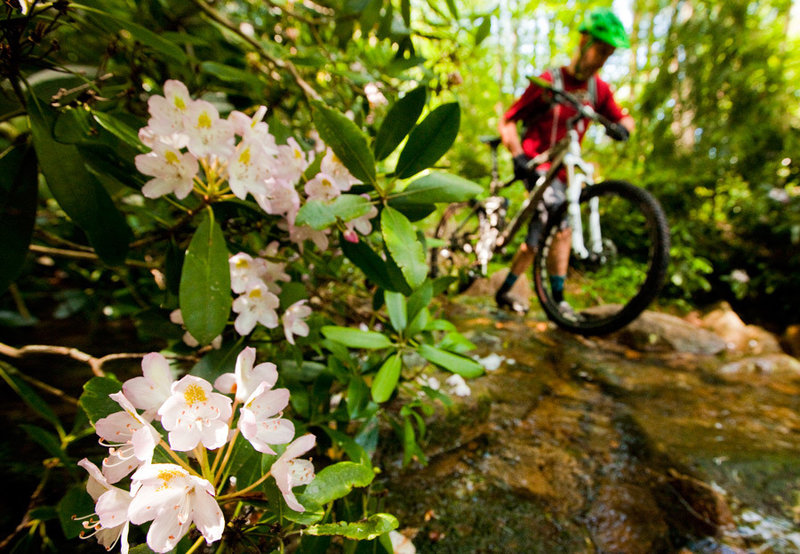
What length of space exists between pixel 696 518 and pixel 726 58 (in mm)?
6251

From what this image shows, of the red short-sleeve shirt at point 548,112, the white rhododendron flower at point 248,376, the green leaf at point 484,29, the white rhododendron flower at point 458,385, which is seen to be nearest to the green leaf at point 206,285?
the white rhododendron flower at point 248,376

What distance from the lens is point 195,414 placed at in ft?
1.53

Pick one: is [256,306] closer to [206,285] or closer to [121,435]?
[206,285]

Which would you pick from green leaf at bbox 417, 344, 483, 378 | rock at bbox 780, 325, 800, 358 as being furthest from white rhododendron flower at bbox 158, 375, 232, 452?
rock at bbox 780, 325, 800, 358

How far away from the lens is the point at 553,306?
2.41 metres

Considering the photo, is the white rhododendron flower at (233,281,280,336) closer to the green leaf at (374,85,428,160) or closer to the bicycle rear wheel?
the green leaf at (374,85,428,160)

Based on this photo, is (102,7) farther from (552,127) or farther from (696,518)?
(552,127)

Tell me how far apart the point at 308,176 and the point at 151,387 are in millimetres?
503

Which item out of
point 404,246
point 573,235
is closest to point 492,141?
point 573,235

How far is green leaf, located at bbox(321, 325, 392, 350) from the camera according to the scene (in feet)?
3.17

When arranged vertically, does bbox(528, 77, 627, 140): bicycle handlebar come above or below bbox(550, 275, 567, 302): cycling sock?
above

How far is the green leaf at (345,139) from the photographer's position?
674 mm

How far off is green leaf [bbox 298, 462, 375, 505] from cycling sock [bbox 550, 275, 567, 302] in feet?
7.17

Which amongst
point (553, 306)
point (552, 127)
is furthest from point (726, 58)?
point (553, 306)
